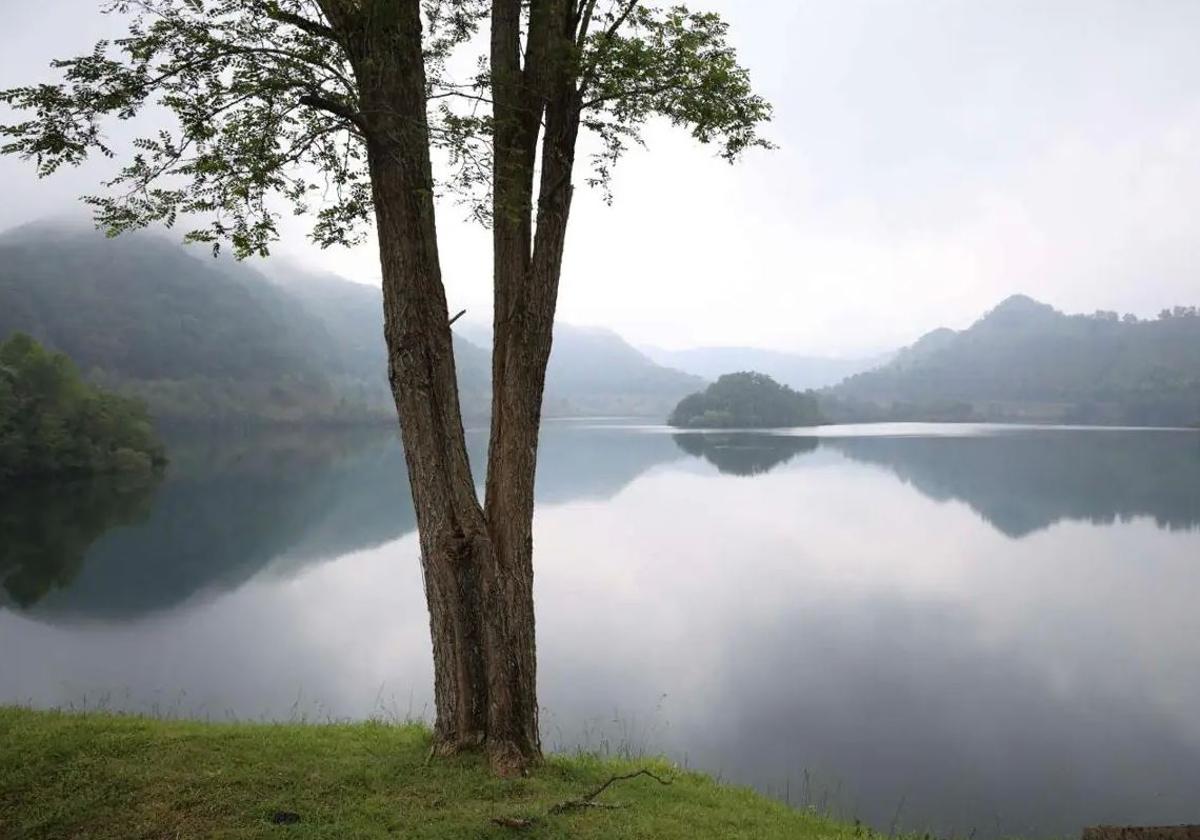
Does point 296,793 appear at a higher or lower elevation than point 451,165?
lower

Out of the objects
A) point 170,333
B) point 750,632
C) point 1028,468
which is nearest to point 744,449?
point 1028,468

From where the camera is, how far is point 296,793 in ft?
18.0

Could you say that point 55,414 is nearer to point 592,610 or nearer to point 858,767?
point 592,610

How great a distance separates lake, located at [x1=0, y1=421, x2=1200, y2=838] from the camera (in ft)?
43.0

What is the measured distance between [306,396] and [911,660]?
160981 millimetres

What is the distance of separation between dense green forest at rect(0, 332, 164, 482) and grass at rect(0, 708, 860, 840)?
4857 centimetres

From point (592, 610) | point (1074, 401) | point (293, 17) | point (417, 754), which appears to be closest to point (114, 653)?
point (592, 610)

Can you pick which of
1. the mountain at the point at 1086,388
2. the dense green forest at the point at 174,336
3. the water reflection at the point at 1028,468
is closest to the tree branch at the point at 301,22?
the water reflection at the point at 1028,468

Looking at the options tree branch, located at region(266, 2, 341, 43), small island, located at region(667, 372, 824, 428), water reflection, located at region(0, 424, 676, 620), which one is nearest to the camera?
tree branch, located at region(266, 2, 341, 43)

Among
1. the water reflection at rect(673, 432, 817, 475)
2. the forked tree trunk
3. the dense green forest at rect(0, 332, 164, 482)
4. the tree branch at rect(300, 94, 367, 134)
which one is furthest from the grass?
the water reflection at rect(673, 432, 817, 475)

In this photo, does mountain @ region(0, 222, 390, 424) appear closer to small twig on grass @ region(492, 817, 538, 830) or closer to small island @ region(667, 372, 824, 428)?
small island @ region(667, 372, 824, 428)

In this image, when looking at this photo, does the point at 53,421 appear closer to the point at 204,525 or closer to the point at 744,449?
the point at 204,525

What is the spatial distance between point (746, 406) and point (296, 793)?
14495cm

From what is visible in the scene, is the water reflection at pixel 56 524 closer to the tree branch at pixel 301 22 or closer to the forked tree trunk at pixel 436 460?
the forked tree trunk at pixel 436 460
